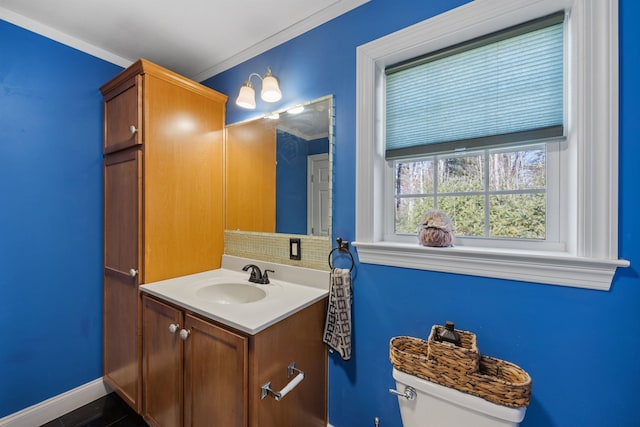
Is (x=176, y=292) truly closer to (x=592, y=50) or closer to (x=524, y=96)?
(x=524, y=96)

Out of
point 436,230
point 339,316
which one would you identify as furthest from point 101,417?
point 436,230

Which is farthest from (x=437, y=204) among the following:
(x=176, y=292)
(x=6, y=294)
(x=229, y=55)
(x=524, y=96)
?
(x=6, y=294)

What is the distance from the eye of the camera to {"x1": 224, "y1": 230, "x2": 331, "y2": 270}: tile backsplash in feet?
4.70

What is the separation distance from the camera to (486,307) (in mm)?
1028

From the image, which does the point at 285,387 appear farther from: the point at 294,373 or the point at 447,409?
the point at 447,409

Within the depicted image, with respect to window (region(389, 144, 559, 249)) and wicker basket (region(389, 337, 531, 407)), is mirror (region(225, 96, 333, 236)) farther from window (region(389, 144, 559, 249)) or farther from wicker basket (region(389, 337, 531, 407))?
wicker basket (region(389, 337, 531, 407))

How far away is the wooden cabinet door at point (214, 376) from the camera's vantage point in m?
0.98

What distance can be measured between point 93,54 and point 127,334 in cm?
183

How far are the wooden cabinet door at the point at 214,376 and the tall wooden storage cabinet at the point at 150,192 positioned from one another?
0.52 meters

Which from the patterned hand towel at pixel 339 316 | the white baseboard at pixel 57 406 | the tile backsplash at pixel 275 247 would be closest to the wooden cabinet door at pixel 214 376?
the patterned hand towel at pixel 339 316

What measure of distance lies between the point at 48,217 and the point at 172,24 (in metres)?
1.38

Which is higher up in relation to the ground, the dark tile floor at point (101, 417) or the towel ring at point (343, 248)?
the towel ring at point (343, 248)

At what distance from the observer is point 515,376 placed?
0.89 meters

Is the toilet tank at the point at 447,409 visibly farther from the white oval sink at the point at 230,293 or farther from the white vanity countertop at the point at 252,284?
the white oval sink at the point at 230,293
